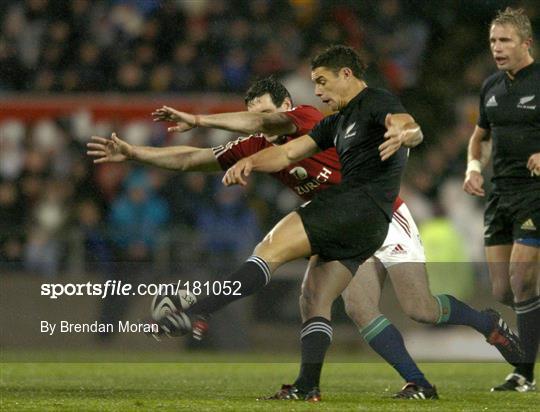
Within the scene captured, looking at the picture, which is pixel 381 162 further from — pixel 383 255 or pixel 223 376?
pixel 223 376

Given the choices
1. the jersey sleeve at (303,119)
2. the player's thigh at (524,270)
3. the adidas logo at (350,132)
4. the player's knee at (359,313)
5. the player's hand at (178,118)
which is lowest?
the player's knee at (359,313)

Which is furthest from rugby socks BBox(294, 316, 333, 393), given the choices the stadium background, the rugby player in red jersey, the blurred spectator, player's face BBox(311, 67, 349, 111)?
the blurred spectator

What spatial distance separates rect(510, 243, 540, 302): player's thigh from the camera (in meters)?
8.38

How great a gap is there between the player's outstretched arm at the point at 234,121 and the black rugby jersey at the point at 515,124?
1.47m

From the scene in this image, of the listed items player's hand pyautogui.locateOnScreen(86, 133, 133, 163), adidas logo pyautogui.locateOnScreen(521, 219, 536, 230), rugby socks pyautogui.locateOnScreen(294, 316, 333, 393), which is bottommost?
rugby socks pyautogui.locateOnScreen(294, 316, 333, 393)

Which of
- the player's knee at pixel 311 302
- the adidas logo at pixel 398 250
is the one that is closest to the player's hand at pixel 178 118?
the player's knee at pixel 311 302

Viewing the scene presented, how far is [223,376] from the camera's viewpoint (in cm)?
990

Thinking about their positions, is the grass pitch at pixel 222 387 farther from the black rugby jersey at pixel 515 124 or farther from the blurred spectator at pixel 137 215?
the blurred spectator at pixel 137 215

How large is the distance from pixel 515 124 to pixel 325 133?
1502 mm

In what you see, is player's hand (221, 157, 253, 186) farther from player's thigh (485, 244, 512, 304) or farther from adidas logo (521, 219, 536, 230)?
player's thigh (485, 244, 512, 304)

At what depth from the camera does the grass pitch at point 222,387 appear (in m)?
7.07

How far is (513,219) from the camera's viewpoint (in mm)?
8523

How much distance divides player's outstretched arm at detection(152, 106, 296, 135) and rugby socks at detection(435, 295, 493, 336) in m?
1.42

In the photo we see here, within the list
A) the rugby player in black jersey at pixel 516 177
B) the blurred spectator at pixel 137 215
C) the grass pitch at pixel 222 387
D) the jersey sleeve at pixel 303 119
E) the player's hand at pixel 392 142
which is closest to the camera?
the player's hand at pixel 392 142
